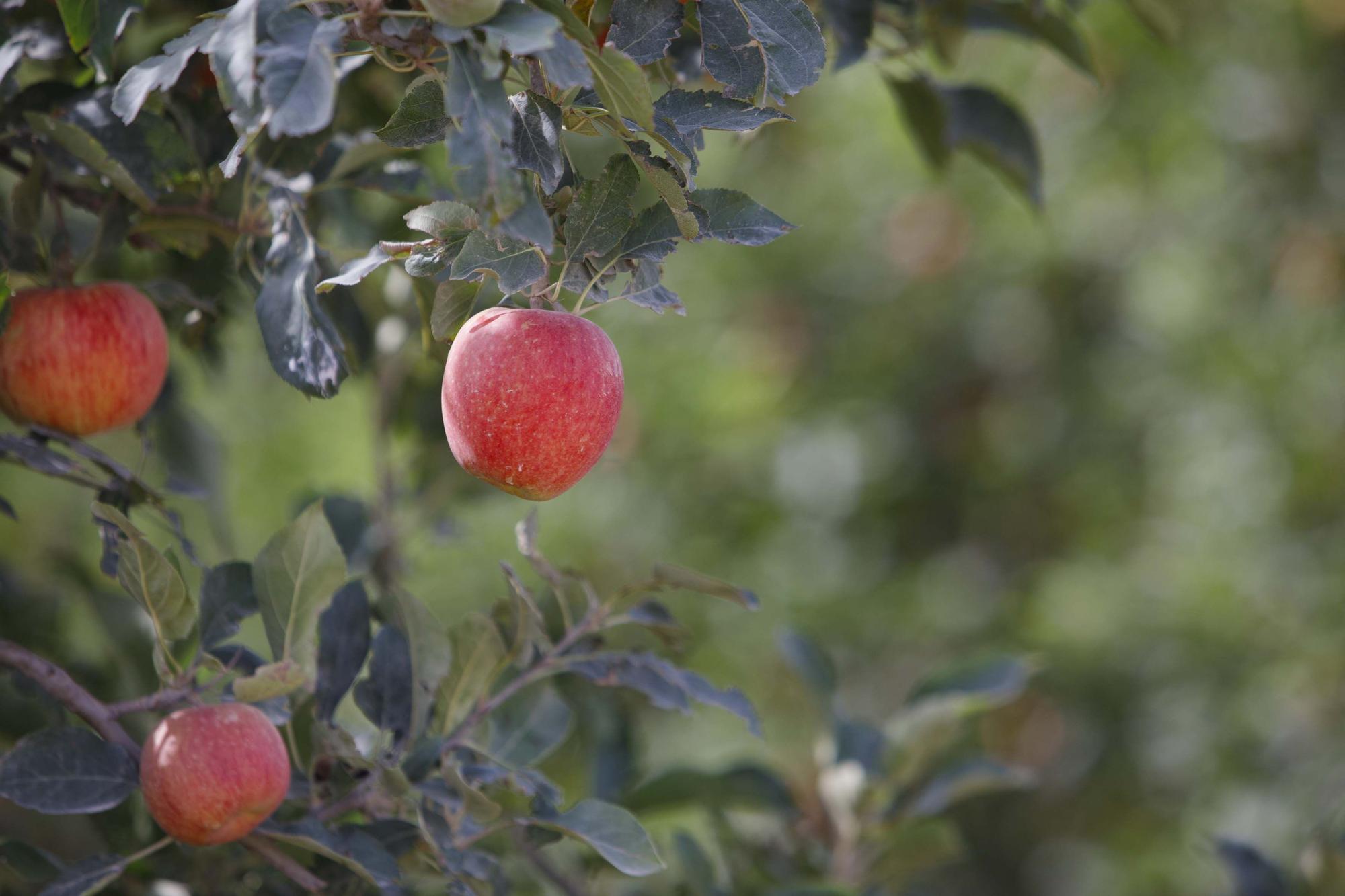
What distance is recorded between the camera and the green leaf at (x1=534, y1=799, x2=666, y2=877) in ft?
2.09

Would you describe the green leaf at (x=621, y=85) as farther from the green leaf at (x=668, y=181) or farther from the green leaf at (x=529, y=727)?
the green leaf at (x=529, y=727)

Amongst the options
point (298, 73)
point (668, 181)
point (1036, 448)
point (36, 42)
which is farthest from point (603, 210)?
point (1036, 448)

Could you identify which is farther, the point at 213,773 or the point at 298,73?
the point at 213,773

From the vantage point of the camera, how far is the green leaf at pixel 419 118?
19.4 inches

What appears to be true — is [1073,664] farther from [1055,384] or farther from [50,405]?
[50,405]

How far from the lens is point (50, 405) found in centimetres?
71

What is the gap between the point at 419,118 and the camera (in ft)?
1.65

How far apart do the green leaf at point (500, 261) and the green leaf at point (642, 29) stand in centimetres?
11

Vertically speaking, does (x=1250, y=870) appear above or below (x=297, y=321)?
below

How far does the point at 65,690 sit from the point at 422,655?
21 centimetres

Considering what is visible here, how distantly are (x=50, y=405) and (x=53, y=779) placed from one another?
0.77ft

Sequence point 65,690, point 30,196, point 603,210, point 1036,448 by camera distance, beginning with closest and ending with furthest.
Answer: point 603,210 < point 65,690 < point 30,196 < point 1036,448

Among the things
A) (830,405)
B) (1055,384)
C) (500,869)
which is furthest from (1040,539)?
(500,869)

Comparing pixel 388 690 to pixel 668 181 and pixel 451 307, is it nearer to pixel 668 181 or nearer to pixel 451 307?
pixel 451 307
